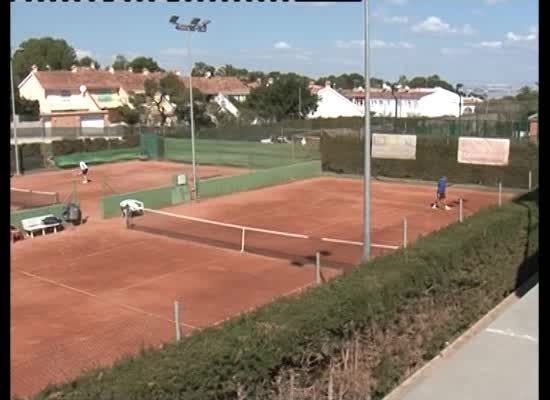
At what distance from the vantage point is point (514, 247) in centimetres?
1363

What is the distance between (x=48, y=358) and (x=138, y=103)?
59.4 metres

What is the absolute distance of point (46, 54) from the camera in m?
115

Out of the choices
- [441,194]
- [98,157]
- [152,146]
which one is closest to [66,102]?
[152,146]

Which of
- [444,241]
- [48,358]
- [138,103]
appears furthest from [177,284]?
[138,103]

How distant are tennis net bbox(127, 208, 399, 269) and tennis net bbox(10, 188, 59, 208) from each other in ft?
21.2

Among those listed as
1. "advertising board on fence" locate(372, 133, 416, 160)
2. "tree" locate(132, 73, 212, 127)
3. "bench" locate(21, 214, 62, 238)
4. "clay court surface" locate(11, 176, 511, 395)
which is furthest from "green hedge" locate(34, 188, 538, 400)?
"tree" locate(132, 73, 212, 127)

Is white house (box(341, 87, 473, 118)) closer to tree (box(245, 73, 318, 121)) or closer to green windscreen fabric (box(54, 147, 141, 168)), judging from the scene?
tree (box(245, 73, 318, 121))

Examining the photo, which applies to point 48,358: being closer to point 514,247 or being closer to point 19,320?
point 19,320

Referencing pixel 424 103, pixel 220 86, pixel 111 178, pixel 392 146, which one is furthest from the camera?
pixel 424 103

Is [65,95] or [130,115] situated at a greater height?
[65,95]

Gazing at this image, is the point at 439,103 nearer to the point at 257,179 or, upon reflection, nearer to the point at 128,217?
the point at 257,179

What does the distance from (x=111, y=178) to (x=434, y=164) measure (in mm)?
19423

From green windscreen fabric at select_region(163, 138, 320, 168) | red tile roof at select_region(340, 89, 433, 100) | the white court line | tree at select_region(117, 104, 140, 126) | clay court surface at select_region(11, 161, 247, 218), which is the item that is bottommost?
clay court surface at select_region(11, 161, 247, 218)

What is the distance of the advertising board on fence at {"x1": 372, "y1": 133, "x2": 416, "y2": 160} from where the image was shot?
3478 centimetres
